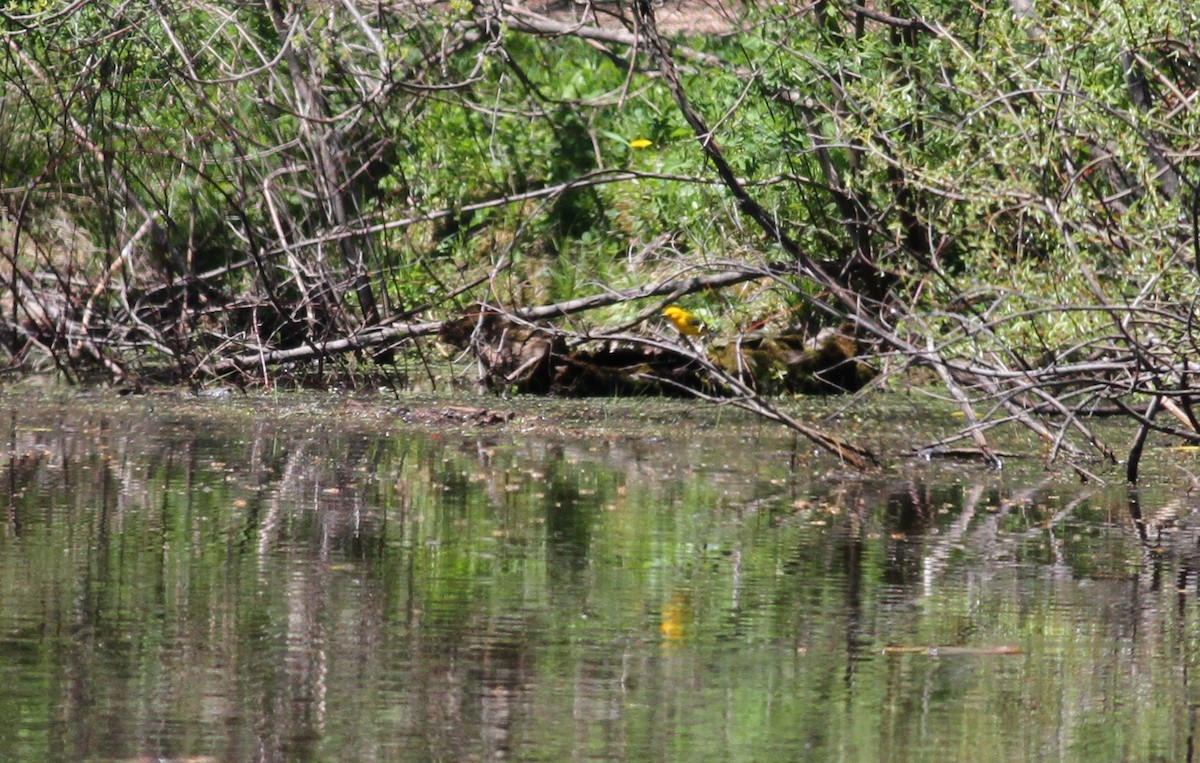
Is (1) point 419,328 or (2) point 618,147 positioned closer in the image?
(1) point 419,328

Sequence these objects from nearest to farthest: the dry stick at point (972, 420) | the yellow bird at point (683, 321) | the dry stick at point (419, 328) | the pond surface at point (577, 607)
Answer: the pond surface at point (577, 607), the dry stick at point (972, 420), the dry stick at point (419, 328), the yellow bird at point (683, 321)

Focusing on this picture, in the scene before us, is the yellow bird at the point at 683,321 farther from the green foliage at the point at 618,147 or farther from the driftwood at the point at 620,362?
the green foliage at the point at 618,147

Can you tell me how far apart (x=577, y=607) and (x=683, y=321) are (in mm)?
5315

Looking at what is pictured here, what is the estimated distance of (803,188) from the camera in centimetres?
1021

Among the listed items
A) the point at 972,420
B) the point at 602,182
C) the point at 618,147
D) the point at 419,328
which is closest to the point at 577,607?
the point at 972,420

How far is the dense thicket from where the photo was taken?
299 inches

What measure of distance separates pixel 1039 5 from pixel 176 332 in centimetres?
472

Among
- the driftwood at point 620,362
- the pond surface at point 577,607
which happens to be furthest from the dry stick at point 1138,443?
the driftwood at point 620,362

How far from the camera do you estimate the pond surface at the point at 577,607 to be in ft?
12.5

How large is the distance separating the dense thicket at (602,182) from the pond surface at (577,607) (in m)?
0.93

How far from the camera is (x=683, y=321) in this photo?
10258 mm

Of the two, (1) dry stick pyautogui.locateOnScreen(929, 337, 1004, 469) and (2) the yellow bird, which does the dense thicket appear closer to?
(1) dry stick pyautogui.locateOnScreen(929, 337, 1004, 469)

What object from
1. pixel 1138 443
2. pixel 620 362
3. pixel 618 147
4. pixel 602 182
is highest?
pixel 618 147

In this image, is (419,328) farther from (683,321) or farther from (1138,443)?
(1138,443)
